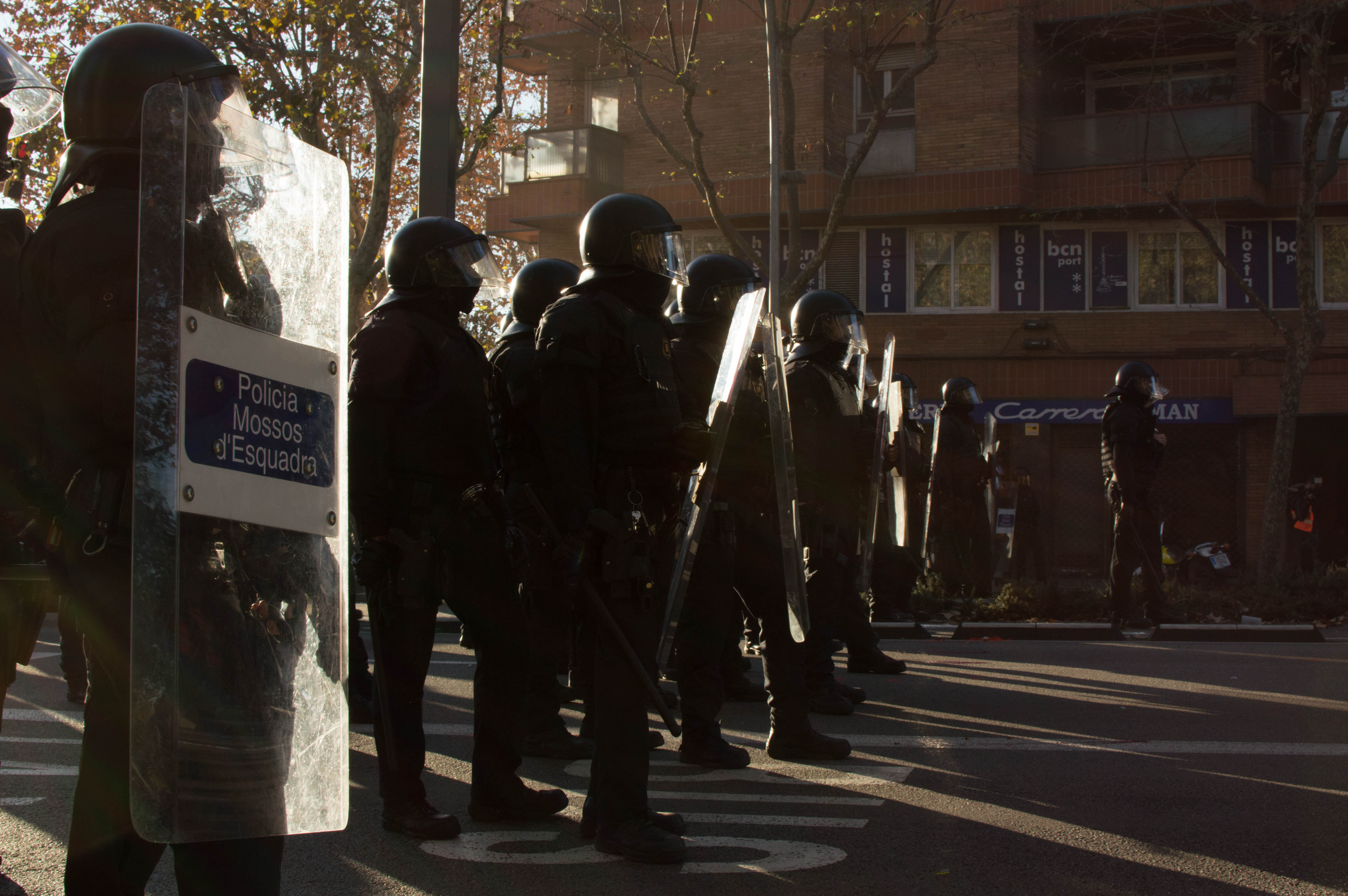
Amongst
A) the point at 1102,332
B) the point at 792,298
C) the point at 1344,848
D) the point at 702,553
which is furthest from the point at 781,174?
the point at 1344,848

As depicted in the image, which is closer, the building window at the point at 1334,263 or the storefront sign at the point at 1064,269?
the building window at the point at 1334,263

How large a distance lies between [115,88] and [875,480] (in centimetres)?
596

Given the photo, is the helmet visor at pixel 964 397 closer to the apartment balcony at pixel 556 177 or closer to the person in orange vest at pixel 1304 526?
the person in orange vest at pixel 1304 526

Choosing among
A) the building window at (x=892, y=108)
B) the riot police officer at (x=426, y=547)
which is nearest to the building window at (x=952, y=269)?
the building window at (x=892, y=108)

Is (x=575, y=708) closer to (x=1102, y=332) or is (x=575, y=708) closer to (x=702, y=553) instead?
(x=702, y=553)

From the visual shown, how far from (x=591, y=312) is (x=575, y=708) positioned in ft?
12.1

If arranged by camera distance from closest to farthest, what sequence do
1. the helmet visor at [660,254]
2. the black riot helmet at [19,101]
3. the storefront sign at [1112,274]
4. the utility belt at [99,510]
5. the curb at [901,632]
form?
1. the utility belt at [99,510]
2. the black riot helmet at [19,101]
3. the helmet visor at [660,254]
4. the curb at [901,632]
5. the storefront sign at [1112,274]

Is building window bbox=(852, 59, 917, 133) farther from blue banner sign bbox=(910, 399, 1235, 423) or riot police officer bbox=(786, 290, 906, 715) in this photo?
riot police officer bbox=(786, 290, 906, 715)

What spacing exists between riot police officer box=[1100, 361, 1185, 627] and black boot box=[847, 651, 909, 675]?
336cm

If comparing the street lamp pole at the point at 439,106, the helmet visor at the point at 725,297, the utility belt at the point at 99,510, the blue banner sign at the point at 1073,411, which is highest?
the street lamp pole at the point at 439,106

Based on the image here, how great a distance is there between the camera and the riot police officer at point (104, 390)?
230 cm

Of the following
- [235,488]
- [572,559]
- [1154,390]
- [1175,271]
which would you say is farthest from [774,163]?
[235,488]

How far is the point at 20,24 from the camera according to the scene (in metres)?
17.2

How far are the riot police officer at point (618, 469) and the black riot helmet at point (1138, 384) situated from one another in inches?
281
